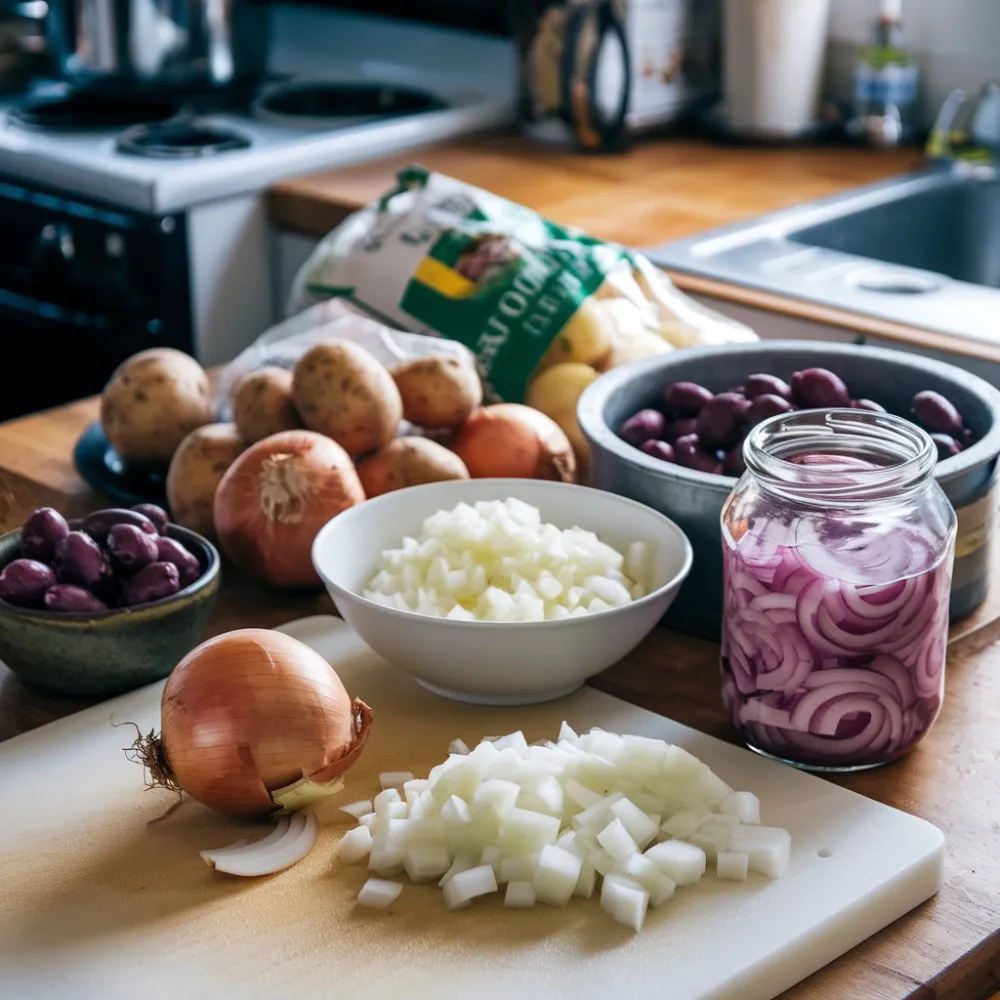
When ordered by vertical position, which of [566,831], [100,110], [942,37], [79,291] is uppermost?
[942,37]

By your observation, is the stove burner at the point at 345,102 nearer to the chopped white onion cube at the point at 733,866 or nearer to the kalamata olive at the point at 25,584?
the kalamata olive at the point at 25,584

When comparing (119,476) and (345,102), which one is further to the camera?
A: (345,102)

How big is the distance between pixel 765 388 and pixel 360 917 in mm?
547

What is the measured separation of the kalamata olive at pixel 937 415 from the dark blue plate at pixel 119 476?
0.65m

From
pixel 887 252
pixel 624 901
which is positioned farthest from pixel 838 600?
pixel 887 252

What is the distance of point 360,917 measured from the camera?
2.81 ft

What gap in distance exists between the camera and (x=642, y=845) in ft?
2.92

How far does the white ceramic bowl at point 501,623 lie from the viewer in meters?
1.00

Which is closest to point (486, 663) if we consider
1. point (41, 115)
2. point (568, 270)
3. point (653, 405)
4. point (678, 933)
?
point (678, 933)

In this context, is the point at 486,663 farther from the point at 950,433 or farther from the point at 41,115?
the point at 41,115

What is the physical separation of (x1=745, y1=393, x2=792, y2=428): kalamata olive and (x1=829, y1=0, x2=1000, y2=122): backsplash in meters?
1.48

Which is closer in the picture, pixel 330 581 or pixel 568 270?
pixel 330 581

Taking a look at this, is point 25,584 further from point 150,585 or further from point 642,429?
point 642,429

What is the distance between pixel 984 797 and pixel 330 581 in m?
0.45
